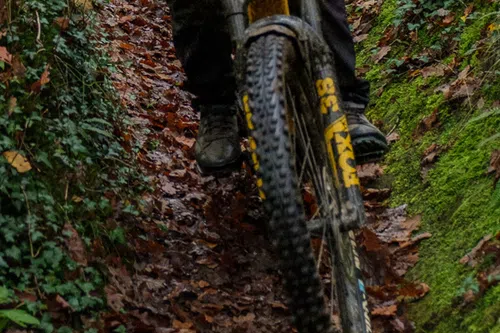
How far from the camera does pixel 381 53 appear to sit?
5680 mm

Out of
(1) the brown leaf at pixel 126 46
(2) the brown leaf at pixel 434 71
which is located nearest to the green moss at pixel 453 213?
(2) the brown leaf at pixel 434 71

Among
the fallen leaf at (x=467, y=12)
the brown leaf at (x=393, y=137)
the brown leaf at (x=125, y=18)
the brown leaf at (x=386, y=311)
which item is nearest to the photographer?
the brown leaf at (x=386, y=311)

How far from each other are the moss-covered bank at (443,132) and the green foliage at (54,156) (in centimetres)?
143

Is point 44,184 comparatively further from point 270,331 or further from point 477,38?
point 477,38

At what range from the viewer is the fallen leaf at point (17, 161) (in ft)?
9.31

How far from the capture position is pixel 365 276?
3408 mm

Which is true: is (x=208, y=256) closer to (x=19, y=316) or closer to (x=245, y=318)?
(x=245, y=318)

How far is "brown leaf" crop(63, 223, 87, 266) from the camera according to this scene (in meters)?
2.91

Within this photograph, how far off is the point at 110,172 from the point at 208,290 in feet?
2.82

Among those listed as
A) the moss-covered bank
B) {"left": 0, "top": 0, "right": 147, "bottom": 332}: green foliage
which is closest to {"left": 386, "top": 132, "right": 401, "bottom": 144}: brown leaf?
the moss-covered bank

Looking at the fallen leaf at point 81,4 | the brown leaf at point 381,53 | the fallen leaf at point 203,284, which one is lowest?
the fallen leaf at point 203,284

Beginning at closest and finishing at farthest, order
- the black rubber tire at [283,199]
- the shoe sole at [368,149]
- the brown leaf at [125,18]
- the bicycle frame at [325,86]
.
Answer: the black rubber tire at [283,199]
the bicycle frame at [325,86]
the shoe sole at [368,149]
the brown leaf at [125,18]

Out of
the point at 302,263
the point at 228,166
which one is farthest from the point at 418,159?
the point at 302,263

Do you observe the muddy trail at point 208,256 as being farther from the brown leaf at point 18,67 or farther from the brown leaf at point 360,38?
the brown leaf at point 360,38
